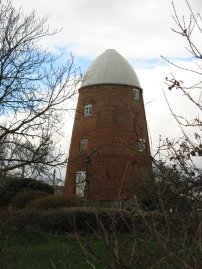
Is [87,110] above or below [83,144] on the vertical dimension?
above

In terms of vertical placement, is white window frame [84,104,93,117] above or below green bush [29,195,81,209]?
above

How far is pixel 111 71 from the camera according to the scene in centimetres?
3891

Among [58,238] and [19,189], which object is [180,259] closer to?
[58,238]

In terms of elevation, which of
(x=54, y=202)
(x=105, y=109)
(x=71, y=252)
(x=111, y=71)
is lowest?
(x=71, y=252)

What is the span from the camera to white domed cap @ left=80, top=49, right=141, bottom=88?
38.7 m

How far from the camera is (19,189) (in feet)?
102

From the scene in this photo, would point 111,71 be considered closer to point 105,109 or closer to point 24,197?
point 105,109

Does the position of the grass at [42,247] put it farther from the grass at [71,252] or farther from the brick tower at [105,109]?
the brick tower at [105,109]

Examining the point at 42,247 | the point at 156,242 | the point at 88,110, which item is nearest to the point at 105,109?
the point at 88,110

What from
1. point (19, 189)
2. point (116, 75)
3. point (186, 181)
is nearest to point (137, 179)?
point (186, 181)

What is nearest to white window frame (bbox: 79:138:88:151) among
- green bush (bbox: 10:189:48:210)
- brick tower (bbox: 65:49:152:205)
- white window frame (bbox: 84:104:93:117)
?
brick tower (bbox: 65:49:152:205)

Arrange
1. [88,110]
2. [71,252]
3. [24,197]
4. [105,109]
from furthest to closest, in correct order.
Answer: [88,110] < [105,109] < [24,197] < [71,252]

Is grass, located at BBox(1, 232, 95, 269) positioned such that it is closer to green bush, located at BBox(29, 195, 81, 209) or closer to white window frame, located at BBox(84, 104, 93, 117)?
green bush, located at BBox(29, 195, 81, 209)

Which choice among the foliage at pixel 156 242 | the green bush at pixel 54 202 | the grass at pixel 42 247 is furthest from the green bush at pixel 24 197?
the foliage at pixel 156 242
